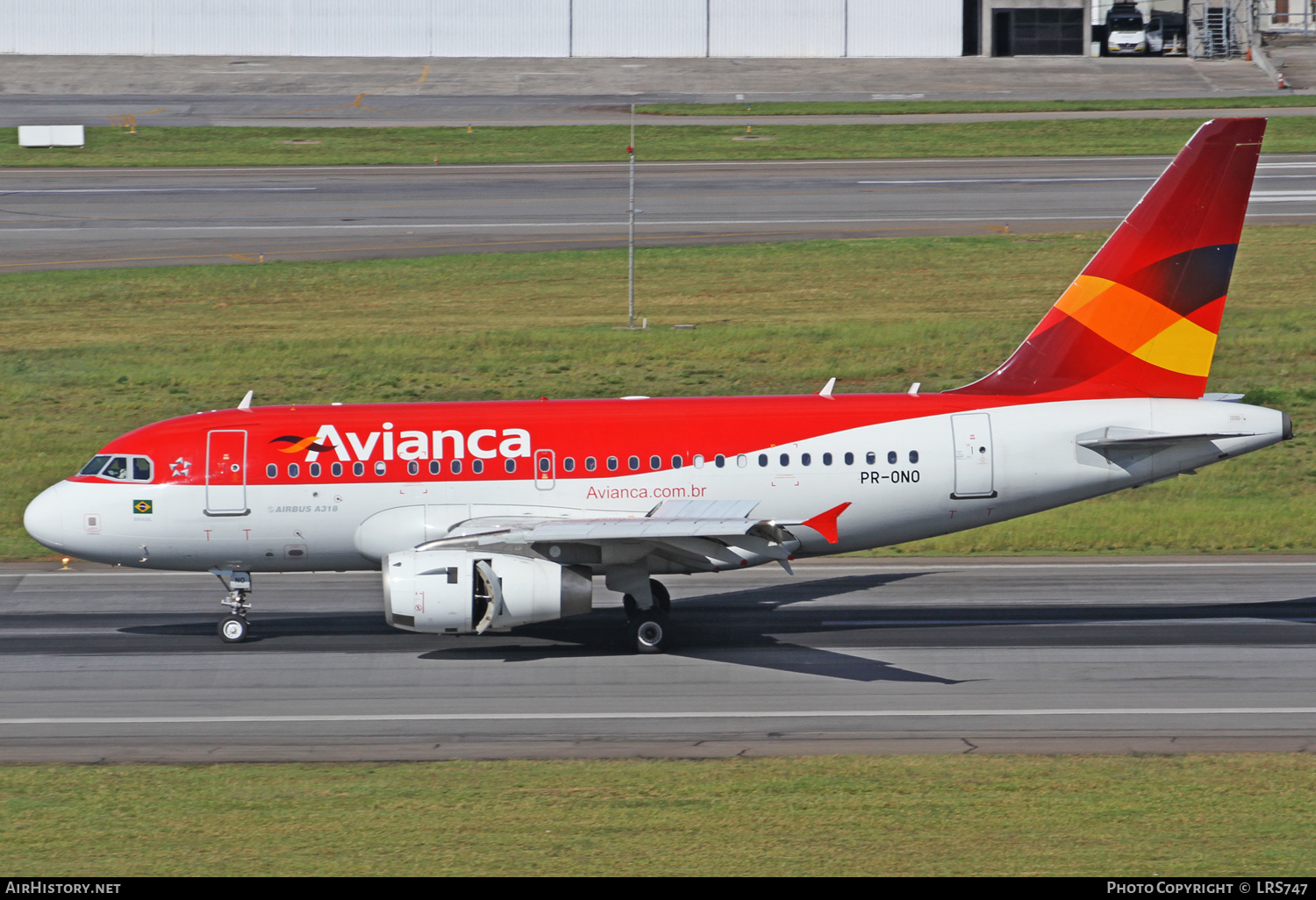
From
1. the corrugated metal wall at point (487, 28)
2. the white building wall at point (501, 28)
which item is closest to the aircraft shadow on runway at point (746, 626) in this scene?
the corrugated metal wall at point (487, 28)

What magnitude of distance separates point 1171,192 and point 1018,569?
8.86 m

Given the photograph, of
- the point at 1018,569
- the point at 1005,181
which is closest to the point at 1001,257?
the point at 1005,181

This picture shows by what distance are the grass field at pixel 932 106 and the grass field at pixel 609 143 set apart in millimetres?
3363

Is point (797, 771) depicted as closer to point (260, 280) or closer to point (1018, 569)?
point (1018, 569)

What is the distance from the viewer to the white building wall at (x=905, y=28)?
296 ft

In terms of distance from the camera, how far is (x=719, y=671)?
947 inches

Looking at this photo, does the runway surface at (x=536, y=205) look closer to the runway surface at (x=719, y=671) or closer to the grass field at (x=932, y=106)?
the grass field at (x=932, y=106)

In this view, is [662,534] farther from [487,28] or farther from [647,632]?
[487,28]

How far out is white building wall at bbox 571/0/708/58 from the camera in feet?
296

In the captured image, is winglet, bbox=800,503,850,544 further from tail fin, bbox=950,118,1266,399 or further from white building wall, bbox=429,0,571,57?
white building wall, bbox=429,0,571,57

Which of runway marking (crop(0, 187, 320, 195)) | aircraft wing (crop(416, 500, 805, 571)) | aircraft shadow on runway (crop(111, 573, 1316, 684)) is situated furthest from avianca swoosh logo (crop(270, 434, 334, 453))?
runway marking (crop(0, 187, 320, 195))

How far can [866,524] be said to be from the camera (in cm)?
2570

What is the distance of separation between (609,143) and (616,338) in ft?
84.2

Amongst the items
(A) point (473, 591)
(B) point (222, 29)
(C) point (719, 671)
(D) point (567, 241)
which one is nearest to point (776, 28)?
(B) point (222, 29)
